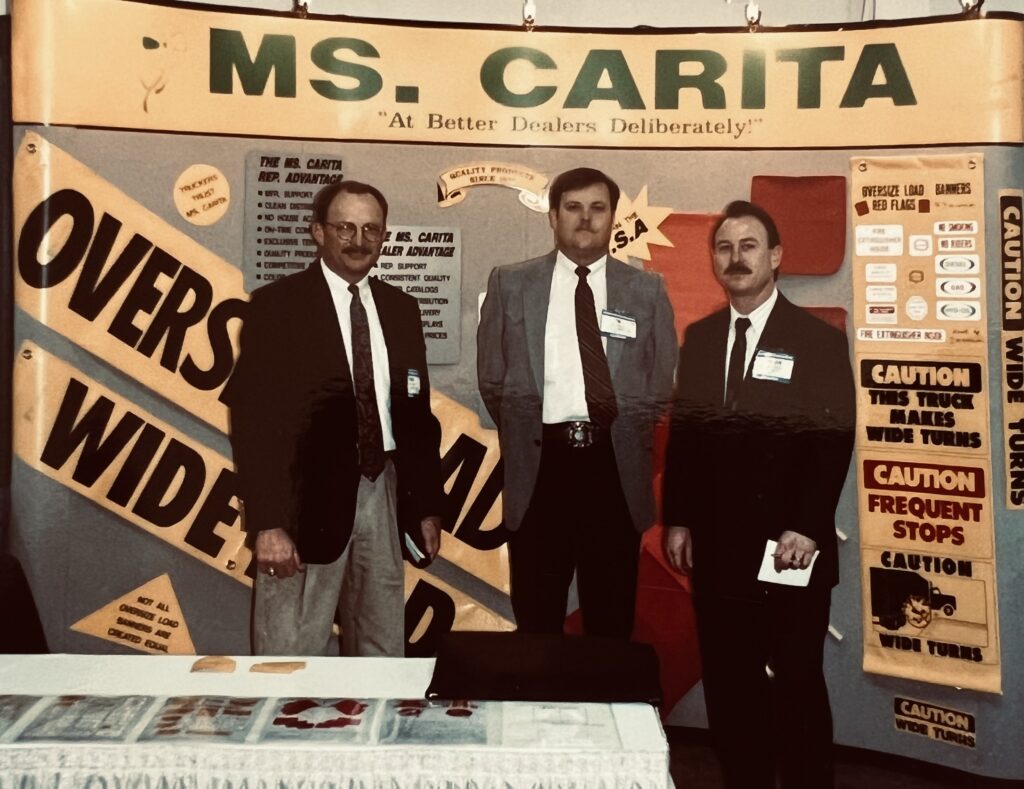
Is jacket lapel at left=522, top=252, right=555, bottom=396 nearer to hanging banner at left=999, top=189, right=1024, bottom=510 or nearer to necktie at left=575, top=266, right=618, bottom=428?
necktie at left=575, top=266, right=618, bottom=428


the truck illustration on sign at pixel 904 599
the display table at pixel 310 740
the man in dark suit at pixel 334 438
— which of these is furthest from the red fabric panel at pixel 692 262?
the display table at pixel 310 740

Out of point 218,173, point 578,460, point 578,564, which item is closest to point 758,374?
point 578,460

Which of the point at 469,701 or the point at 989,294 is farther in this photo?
the point at 989,294

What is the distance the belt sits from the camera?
2217 mm

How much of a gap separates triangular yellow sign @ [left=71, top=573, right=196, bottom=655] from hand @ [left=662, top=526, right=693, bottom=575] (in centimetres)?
122

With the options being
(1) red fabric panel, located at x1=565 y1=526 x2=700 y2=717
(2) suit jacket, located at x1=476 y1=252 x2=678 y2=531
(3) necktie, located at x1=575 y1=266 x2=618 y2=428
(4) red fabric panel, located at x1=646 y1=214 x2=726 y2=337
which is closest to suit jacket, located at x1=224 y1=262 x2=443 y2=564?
(2) suit jacket, located at x1=476 y1=252 x2=678 y2=531

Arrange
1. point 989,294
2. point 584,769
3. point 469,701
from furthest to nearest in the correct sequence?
point 989,294 < point 469,701 < point 584,769

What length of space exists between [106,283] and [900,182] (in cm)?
197

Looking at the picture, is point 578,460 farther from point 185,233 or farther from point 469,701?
point 185,233

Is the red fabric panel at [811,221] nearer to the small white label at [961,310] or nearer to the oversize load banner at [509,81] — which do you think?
the oversize load banner at [509,81]

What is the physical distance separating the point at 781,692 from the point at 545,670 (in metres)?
0.68

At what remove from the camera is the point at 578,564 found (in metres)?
2.26

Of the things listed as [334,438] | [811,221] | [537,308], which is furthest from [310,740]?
[811,221]

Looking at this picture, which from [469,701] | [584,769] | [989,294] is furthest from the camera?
[989,294]
